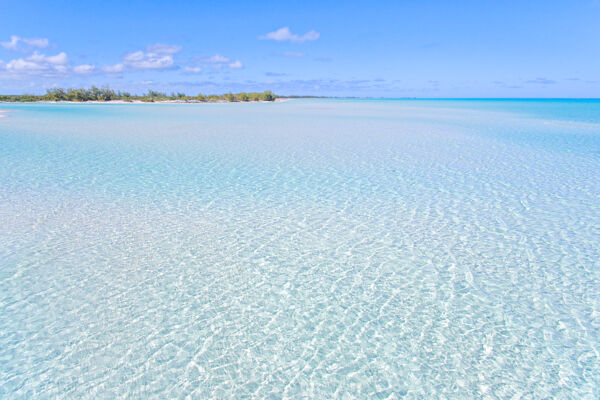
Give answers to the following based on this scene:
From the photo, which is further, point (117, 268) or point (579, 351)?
point (117, 268)

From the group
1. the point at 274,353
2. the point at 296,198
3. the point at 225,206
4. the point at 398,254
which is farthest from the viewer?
the point at 296,198

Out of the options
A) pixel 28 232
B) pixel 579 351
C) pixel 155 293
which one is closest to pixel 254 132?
pixel 28 232

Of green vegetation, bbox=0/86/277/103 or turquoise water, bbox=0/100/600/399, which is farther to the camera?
green vegetation, bbox=0/86/277/103

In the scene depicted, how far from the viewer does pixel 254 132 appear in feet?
57.1

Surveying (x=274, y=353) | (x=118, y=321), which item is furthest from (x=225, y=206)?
(x=274, y=353)

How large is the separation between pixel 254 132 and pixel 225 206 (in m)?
11.3

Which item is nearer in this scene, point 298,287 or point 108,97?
point 298,287

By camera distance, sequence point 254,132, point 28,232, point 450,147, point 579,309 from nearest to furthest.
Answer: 1. point 579,309
2. point 28,232
3. point 450,147
4. point 254,132

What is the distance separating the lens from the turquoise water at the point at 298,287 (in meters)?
2.87

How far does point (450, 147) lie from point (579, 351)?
11003 mm

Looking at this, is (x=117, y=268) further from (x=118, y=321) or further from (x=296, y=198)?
(x=296, y=198)

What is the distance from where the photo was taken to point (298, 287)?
402cm

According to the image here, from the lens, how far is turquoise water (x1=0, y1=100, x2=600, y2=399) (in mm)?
2871

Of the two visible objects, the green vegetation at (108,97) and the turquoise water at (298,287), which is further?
the green vegetation at (108,97)
